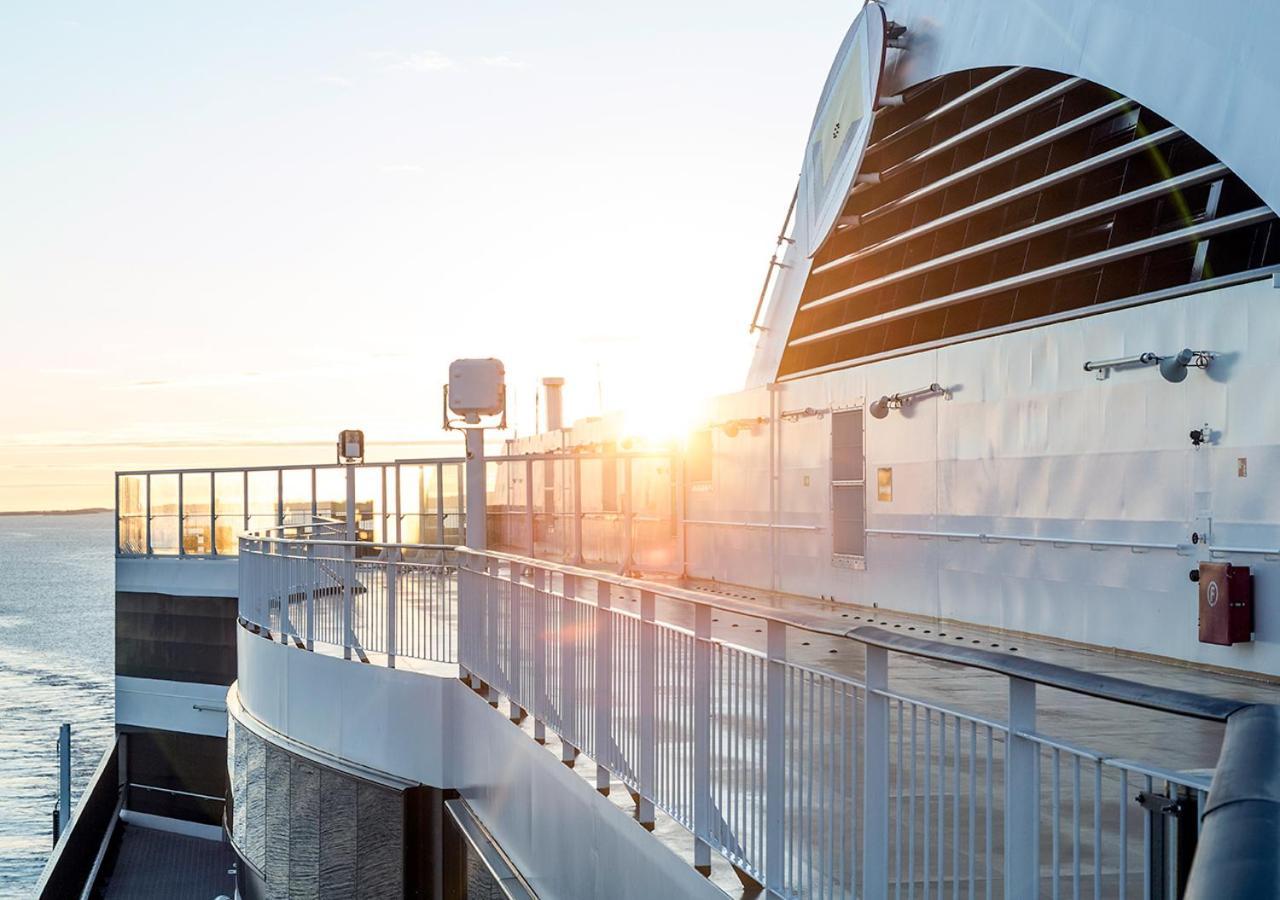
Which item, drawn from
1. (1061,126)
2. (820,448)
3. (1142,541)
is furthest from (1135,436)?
(1061,126)

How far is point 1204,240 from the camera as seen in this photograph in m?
16.4

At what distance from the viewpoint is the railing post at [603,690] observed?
7.64 metres

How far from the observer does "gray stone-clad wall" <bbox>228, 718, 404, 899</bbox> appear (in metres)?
12.7

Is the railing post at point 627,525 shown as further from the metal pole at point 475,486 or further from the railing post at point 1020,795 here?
the railing post at point 1020,795

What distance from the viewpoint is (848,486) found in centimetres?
1978

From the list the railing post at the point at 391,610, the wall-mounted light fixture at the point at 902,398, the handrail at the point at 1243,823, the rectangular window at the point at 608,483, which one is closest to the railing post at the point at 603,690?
the railing post at the point at 391,610

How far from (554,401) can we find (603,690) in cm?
3882

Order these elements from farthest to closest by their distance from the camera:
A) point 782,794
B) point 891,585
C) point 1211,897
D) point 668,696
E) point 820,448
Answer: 1. point 820,448
2. point 891,585
3. point 668,696
4. point 782,794
5. point 1211,897

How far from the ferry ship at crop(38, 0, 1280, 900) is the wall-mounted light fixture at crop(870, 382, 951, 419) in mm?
95

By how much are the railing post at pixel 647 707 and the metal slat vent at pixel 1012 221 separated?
11.0 meters

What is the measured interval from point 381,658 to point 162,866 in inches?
697

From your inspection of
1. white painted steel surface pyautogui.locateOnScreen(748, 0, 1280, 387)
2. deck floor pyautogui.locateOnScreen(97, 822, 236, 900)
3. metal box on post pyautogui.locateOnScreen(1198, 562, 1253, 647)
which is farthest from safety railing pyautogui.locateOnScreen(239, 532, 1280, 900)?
deck floor pyautogui.locateOnScreen(97, 822, 236, 900)

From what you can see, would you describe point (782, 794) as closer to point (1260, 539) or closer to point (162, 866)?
point (1260, 539)

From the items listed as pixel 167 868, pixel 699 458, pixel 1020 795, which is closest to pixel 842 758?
pixel 1020 795
